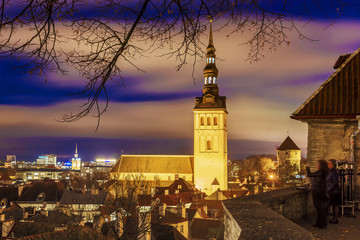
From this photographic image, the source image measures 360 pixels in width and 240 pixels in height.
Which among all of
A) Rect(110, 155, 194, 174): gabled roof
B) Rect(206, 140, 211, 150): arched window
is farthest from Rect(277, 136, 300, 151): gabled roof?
Rect(206, 140, 211, 150): arched window

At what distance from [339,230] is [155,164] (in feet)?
226

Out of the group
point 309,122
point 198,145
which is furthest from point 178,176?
point 309,122

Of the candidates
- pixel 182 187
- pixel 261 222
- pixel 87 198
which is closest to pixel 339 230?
pixel 261 222

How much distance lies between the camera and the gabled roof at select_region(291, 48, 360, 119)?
12176mm

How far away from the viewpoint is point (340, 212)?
9977 millimetres

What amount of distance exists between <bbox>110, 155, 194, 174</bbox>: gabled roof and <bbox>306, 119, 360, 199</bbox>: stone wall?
6028 centimetres

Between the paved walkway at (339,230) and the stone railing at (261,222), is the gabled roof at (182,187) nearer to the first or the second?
the paved walkway at (339,230)

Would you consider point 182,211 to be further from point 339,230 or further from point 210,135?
point 210,135

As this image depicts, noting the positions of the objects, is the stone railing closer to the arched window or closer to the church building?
the church building

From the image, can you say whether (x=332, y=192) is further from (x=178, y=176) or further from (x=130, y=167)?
(x=130, y=167)

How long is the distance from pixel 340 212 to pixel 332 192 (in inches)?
90.4

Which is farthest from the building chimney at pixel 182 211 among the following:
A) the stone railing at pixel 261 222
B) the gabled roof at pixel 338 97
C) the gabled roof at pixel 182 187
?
the gabled roof at pixel 182 187

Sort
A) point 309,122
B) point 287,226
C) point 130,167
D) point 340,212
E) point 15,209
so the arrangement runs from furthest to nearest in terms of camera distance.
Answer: point 130,167, point 15,209, point 309,122, point 340,212, point 287,226

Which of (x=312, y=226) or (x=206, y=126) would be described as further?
(x=206, y=126)
